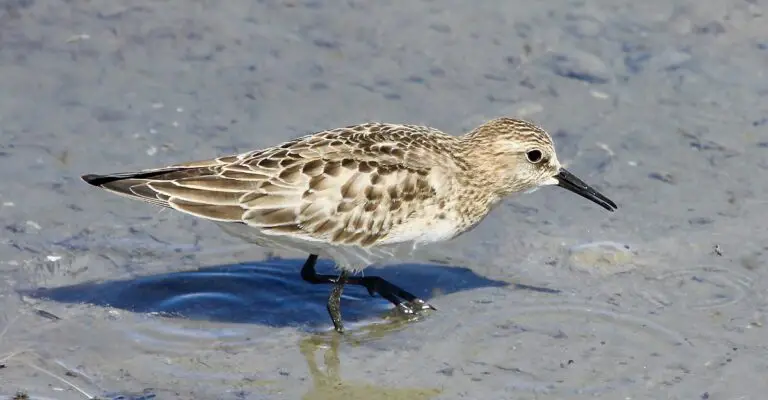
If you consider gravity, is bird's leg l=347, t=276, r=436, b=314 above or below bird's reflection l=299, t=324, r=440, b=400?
above

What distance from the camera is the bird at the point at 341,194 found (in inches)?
329

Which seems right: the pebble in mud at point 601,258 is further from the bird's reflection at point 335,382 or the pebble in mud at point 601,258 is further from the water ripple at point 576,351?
the bird's reflection at point 335,382

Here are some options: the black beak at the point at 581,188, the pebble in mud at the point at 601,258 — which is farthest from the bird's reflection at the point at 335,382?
the black beak at the point at 581,188

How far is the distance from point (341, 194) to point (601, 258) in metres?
2.06

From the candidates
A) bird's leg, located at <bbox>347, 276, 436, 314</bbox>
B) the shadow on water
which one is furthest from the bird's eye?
bird's leg, located at <bbox>347, 276, 436, 314</bbox>

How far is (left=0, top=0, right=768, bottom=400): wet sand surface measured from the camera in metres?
7.91

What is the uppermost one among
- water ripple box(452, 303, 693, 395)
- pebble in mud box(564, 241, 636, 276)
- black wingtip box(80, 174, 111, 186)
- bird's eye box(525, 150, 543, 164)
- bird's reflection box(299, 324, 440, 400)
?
bird's eye box(525, 150, 543, 164)

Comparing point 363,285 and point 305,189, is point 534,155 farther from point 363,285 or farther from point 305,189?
point 305,189

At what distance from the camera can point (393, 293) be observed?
873 cm

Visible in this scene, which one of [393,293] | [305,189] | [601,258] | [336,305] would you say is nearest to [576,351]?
[601,258]

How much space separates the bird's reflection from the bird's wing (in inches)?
26.1

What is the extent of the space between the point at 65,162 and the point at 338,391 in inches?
138

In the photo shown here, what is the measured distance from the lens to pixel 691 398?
7559 millimetres

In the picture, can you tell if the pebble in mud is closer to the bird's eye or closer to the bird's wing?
the bird's eye
